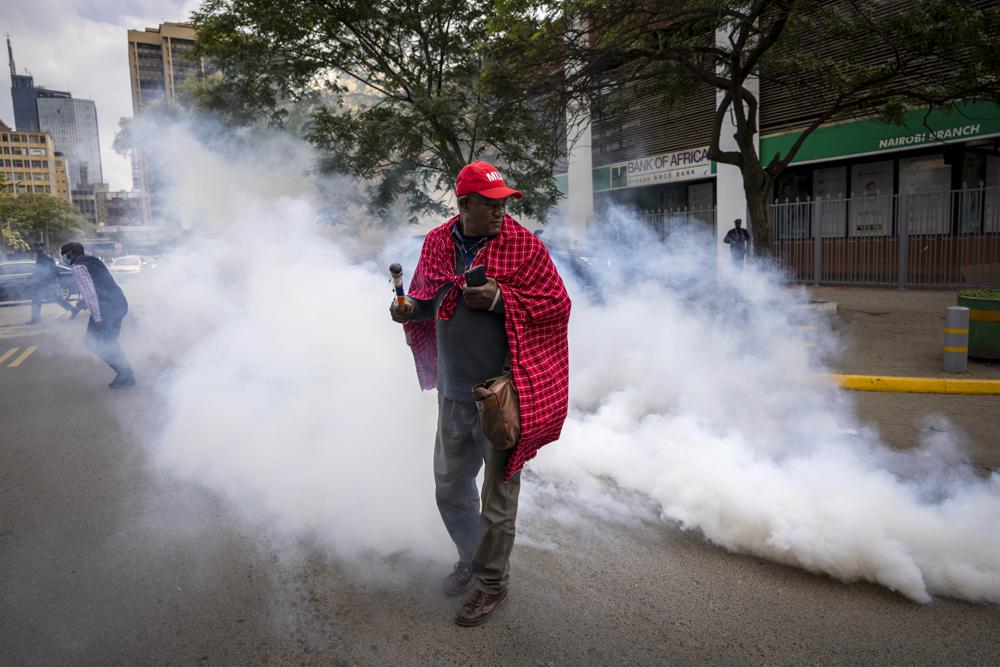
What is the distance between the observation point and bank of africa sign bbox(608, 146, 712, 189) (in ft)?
57.5

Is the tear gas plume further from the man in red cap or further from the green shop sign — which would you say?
the green shop sign

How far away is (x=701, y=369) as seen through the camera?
19.1 feet

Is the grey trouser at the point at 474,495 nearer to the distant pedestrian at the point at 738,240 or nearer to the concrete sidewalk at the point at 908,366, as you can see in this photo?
the concrete sidewalk at the point at 908,366

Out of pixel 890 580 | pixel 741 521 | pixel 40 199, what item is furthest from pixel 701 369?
pixel 40 199

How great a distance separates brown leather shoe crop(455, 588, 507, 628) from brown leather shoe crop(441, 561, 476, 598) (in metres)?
0.14

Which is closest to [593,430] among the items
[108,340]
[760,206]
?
[108,340]

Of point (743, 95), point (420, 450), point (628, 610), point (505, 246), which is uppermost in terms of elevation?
point (743, 95)

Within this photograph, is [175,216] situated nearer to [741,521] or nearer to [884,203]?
[741,521]

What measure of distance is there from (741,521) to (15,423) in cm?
588

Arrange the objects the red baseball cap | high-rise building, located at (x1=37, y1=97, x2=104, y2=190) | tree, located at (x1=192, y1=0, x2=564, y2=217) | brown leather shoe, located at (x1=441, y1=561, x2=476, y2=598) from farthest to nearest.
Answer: high-rise building, located at (x1=37, y1=97, x2=104, y2=190)
tree, located at (x1=192, y1=0, x2=564, y2=217)
brown leather shoe, located at (x1=441, y1=561, x2=476, y2=598)
the red baseball cap

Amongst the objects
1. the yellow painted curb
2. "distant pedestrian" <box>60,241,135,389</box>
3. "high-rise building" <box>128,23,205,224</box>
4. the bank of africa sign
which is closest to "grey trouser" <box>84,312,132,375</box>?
"distant pedestrian" <box>60,241,135,389</box>

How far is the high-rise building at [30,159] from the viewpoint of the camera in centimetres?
11644

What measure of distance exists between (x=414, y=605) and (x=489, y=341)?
3.63 ft

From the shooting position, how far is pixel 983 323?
6.84 m
